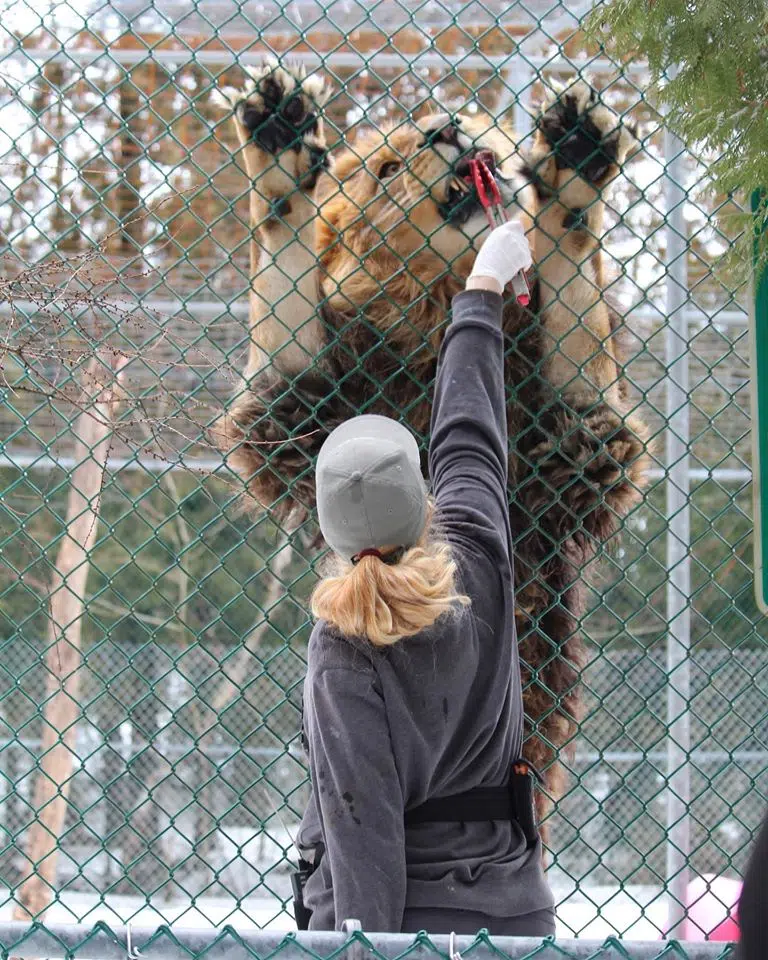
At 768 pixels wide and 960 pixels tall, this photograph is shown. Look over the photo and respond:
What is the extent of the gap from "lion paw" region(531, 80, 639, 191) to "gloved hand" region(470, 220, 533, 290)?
0.62 m

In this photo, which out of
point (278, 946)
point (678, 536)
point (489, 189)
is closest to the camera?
point (278, 946)

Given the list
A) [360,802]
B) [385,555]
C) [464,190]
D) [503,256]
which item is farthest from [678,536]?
[360,802]

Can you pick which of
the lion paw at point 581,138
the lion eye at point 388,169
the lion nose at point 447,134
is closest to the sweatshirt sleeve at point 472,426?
the lion paw at point 581,138

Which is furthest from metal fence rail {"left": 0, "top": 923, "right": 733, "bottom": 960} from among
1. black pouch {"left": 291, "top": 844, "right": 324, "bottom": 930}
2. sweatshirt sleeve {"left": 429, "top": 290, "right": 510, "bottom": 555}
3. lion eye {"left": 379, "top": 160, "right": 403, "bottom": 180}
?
lion eye {"left": 379, "top": 160, "right": 403, "bottom": 180}

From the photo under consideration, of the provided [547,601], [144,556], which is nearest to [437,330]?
[547,601]

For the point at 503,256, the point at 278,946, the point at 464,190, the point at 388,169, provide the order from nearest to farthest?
the point at 278,946, the point at 503,256, the point at 464,190, the point at 388,169

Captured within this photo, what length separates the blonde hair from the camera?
93.8 inches

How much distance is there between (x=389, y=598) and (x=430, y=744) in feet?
1.08

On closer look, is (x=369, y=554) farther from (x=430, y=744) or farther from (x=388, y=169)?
(x=388, y=169)

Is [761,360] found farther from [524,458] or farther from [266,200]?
[266,200]

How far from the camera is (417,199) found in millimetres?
4145

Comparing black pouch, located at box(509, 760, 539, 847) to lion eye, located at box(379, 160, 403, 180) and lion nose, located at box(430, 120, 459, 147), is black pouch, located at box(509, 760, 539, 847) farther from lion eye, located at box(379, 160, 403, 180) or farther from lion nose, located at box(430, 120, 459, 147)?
lion eye, located at box(379, 160, 403, 180)

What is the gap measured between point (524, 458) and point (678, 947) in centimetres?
227

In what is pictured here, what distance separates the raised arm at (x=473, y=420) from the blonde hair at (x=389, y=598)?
0.77 ft
